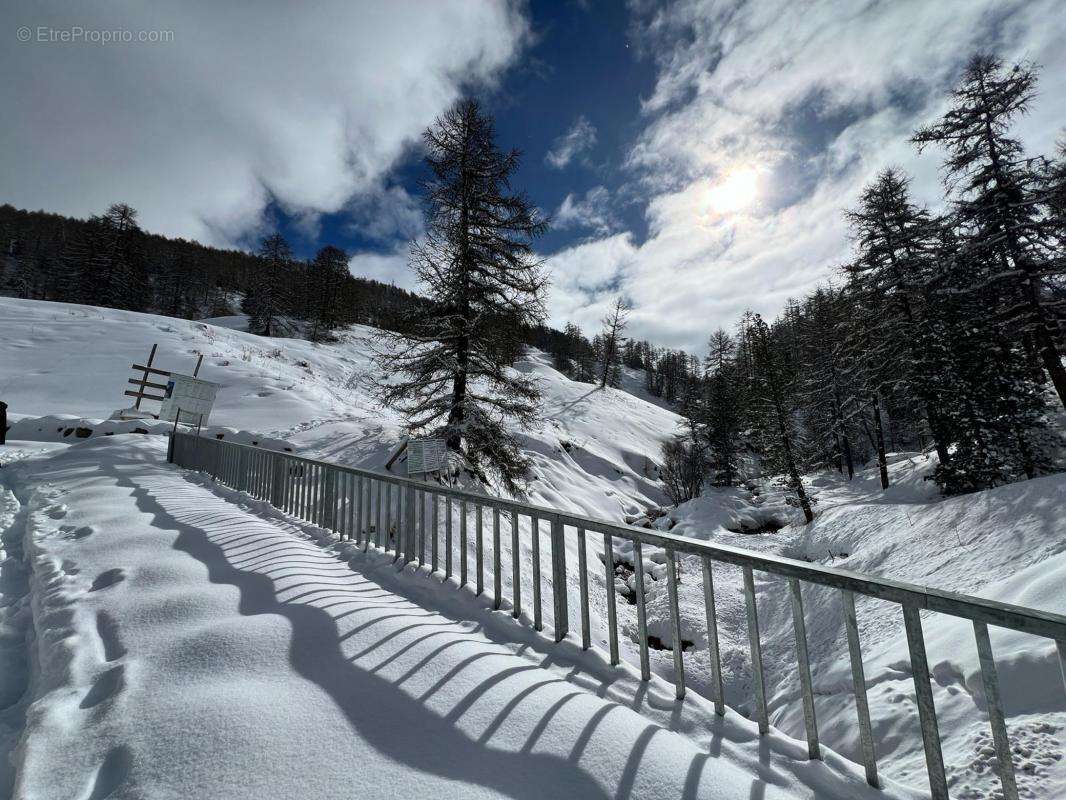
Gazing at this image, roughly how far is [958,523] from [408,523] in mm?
12699

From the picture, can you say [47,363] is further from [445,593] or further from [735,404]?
[735,404]

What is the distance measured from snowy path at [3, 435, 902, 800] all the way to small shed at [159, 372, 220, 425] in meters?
10.5

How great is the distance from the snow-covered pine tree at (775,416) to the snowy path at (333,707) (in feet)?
68.9

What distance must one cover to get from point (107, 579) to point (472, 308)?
959 cm

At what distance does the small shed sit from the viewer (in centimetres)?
1318

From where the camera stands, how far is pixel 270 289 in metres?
42.2

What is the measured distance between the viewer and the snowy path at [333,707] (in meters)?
1.98

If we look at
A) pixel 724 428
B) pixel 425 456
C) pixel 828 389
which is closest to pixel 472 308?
pixel 425 456

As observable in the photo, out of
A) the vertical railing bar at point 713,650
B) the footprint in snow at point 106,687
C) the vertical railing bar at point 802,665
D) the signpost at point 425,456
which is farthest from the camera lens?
the signpost at point 425,456

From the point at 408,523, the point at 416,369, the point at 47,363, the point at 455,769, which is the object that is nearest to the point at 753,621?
the point at 455,769

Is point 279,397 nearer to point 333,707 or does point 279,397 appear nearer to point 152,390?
point 152,390

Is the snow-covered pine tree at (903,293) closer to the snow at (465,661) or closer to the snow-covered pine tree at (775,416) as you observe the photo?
the snow-covered pine tree at (775,416)

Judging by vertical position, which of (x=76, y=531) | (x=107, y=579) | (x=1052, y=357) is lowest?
(x=107, y=579)

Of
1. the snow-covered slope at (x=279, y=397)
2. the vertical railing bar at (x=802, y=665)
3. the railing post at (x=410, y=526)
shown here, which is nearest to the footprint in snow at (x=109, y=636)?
the railing post at (x=410, y=526)
